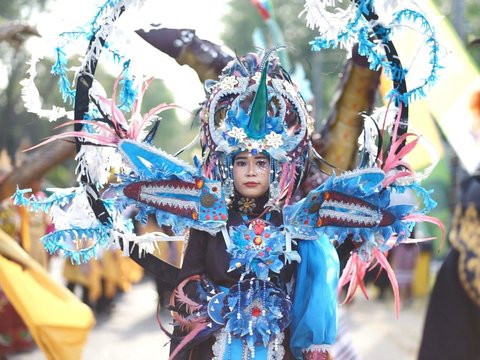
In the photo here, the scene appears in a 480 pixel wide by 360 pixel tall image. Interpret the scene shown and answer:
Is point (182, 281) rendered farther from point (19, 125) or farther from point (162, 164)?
point (19, 125)

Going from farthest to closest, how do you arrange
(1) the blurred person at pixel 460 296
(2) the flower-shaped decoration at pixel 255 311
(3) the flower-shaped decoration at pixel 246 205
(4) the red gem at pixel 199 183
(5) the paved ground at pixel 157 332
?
(5) the paved ground at pixel 157 332 < (1) the blurred person at pixel 460 296 < (3) the flower-shaped decoration at pixel 246 205 < (4) the red gem at pixel 199 183 < (2) the flower-shaped decoration at pixel 255 311

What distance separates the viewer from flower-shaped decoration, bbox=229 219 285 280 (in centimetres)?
354

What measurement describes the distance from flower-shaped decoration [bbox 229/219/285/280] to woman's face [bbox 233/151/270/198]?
0.14 metres

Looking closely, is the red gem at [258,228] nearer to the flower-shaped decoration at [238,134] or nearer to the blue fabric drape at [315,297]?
the blue fabric drape at [315,297]

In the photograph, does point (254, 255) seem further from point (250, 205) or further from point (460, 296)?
point (460, 296)

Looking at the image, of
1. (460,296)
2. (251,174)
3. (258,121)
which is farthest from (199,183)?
(460,296)

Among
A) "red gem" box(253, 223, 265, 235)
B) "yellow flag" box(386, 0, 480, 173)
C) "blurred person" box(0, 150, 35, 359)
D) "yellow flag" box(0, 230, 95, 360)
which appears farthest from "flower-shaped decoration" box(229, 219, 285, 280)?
"blurred person" box(0, 150, 35, 359)

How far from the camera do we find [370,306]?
1339 cm

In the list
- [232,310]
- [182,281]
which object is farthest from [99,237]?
[232,310]

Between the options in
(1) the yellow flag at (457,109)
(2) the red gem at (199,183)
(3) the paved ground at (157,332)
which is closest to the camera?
(2) the red gem at (199,183)

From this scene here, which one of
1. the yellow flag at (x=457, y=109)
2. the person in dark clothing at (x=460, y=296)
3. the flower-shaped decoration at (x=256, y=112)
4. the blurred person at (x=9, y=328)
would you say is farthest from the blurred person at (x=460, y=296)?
the blurred person at (x=9, y=328)

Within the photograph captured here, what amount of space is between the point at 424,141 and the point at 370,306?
10032 mm

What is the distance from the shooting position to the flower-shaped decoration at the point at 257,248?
354 cm

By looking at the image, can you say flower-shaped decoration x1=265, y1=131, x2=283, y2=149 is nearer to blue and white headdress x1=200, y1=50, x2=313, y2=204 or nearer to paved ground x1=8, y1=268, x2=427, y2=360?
blue and white headdress x1=200, y1=50, x2=313, y2=204
